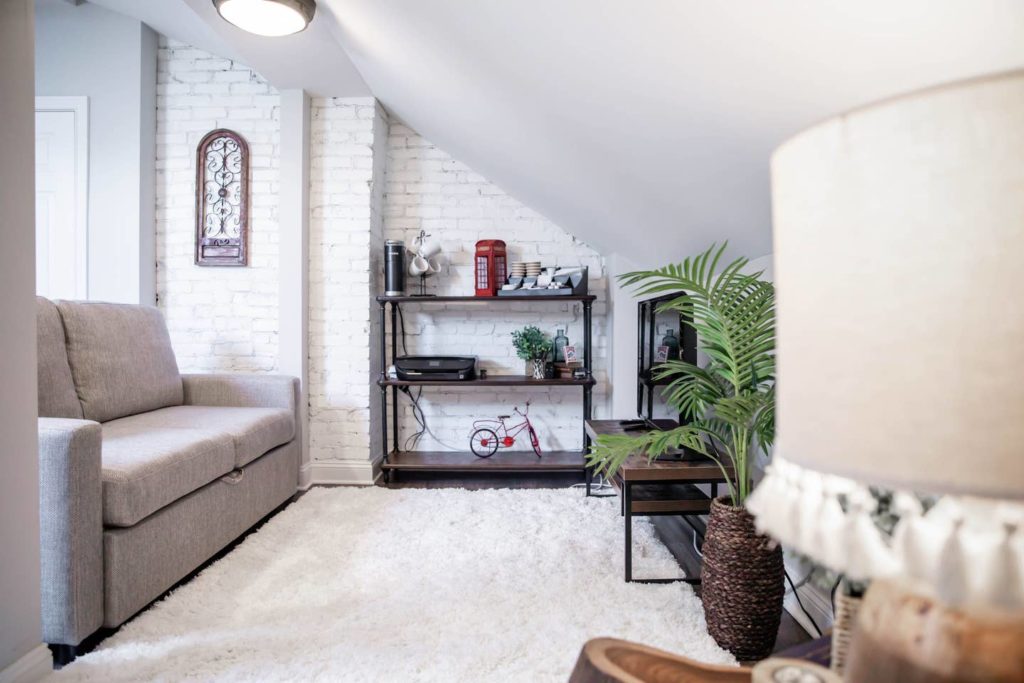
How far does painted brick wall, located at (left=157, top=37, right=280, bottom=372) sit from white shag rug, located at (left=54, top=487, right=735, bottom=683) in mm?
1370

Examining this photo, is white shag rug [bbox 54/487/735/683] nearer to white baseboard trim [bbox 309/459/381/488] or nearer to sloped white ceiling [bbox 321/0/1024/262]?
white baseboard trim [bbox 309/459/381/488]

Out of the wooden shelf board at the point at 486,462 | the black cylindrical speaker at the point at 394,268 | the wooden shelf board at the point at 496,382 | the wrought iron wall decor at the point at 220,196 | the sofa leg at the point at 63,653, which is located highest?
the wrought iron wall decor at the point at 220,196

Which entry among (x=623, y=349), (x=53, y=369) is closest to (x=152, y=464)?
(x=53, y=369)

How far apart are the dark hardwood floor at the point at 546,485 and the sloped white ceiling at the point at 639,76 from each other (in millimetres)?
1199

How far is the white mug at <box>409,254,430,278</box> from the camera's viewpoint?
3.34 m

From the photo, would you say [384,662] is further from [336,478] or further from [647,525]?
[336,478]

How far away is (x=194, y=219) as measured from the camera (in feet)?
11.1

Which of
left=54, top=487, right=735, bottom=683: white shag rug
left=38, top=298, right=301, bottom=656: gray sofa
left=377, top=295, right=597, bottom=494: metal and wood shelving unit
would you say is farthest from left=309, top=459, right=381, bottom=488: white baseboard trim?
left=54, top=487, right=735, bottom=683: white shag rug

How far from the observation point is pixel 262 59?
279cm

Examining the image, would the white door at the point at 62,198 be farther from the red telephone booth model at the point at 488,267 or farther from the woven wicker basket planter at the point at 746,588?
the woven wicker basket planter at the point at 746,588

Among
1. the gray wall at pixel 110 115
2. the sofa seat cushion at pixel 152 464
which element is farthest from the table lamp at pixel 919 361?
the gray wall at pixel 110 115

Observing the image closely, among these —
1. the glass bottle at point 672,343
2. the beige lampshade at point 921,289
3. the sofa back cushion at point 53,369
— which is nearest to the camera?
the beige lampshade at point 921,289

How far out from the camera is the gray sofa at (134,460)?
4.82 feet

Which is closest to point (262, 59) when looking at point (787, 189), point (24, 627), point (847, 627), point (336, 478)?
point (336, 478)
